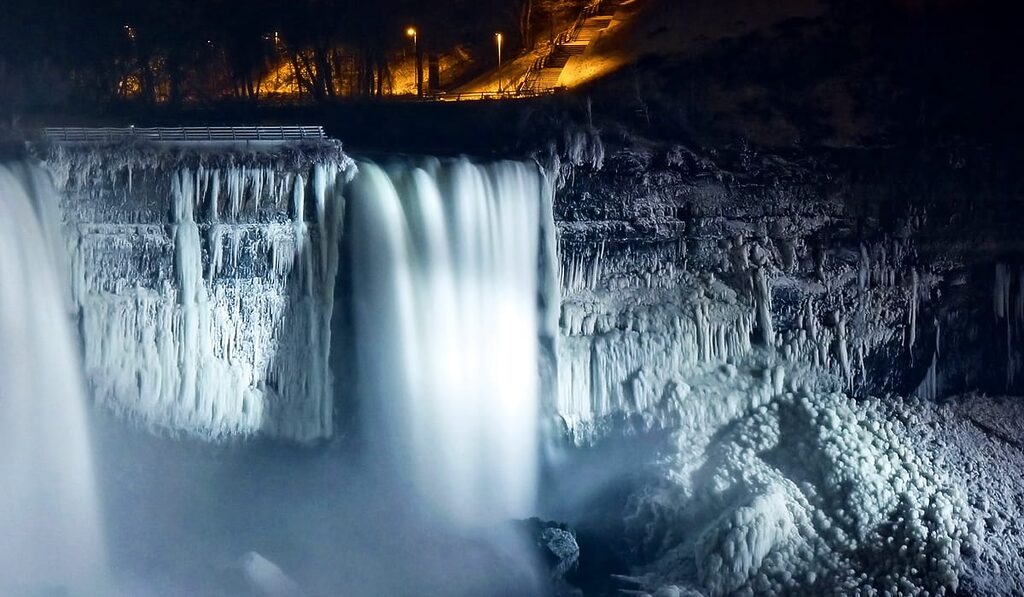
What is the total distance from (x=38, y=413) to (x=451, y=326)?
7.01 metres

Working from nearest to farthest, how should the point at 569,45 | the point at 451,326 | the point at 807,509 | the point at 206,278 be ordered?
the point at 807,509, the point at 206,278, the point at 451,326, the point at 569,45

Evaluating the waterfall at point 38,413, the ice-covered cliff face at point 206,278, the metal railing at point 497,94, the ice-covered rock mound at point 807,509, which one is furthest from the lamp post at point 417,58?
the ice-covered rock mound at point 807,509

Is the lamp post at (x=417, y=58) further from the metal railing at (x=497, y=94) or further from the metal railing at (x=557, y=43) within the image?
the metal railing at (x=557, y=43)

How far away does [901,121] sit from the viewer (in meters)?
21.9

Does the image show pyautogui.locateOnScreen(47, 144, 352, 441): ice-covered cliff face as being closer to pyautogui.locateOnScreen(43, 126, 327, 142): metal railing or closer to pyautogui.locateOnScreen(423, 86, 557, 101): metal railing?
pyautogui.locateOnScreen(43, 126, 327, 142): metal railing

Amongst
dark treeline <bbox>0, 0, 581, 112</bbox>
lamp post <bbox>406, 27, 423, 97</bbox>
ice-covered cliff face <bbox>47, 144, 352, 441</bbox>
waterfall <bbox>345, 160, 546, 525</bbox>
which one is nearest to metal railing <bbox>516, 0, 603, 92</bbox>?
dark treeline <bbox>0, 0, 581, 112</bbox>

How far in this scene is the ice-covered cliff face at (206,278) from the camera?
17.7 meters

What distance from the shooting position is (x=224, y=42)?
26.7m

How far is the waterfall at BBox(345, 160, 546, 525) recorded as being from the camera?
1841 cm

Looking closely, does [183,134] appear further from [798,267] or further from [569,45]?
[798,267]

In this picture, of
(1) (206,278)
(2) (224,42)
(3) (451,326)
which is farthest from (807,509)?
(2) (224,42)

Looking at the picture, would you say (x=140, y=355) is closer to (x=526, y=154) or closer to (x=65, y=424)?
(x=65, y=424)

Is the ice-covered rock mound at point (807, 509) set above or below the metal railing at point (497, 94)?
below

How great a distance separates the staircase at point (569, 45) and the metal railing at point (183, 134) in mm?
7172
